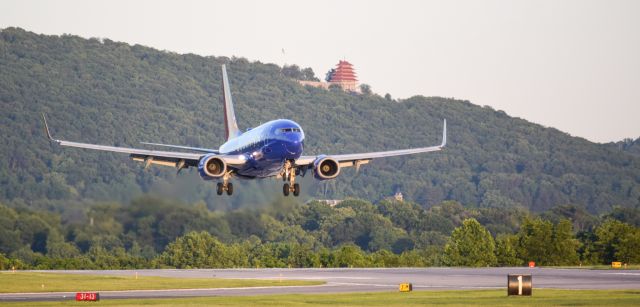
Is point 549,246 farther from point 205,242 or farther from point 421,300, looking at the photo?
point 421,300

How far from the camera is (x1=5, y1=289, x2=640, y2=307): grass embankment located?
71562 millimetres

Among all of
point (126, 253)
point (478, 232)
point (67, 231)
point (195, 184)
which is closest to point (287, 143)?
point (195, 184)

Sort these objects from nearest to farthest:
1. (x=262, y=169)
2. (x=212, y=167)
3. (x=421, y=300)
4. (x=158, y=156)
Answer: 1. (x=421, y=300)
2. (x=262, y=169)
3. (x=212, y=167)
4. (x=158, y=156)

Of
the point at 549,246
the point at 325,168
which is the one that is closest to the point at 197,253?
the point at 549,246

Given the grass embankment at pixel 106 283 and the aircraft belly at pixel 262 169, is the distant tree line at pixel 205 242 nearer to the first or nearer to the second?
the grass embankment at pixel 106 283

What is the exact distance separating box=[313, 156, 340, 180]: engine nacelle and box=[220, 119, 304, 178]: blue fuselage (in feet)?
9.73

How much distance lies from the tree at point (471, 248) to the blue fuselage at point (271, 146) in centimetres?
6614

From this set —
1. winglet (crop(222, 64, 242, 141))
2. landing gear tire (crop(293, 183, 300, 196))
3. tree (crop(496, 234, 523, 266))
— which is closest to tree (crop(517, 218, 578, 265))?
tree (crop(496, 234, 523, 266))

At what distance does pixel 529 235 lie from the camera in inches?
6078

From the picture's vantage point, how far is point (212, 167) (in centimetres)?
8788

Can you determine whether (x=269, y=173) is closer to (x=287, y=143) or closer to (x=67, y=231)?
(x=287, y=143)

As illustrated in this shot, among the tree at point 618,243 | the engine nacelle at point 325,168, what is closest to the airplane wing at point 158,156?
the engine nacelle at point 325,168

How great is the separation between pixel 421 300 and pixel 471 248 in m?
78.5

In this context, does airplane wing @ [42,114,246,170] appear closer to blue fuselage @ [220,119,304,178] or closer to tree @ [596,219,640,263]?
blue fuselage @ [220,119,304,178]
